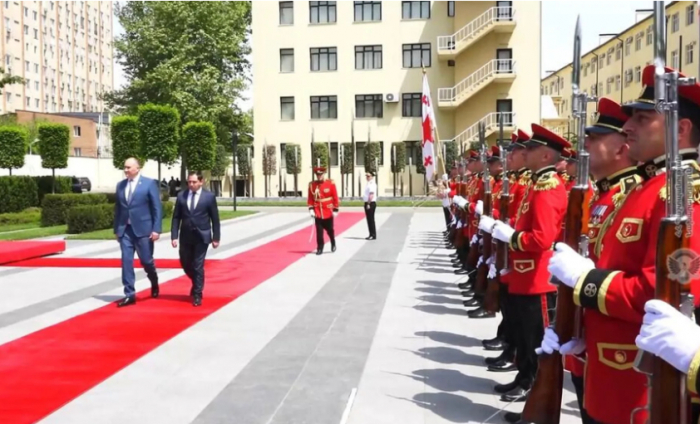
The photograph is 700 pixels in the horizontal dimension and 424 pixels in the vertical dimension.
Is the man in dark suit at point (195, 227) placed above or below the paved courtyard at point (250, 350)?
above

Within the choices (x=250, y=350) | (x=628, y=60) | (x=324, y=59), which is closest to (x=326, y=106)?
(x=324, y=59)

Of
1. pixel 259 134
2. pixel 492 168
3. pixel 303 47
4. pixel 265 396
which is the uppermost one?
pixel 303 47

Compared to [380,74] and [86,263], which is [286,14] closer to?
[380,74]

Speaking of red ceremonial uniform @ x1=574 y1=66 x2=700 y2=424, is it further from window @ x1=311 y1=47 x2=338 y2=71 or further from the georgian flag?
window @ x1=311 y1=47 x2=338 y2=71

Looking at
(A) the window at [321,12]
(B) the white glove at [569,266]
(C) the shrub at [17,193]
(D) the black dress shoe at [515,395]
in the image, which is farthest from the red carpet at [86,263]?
(A) the window at [321,12]

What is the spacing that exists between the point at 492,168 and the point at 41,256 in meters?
9.73

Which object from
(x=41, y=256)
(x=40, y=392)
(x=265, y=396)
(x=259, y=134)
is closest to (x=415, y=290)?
(x=265, y=396)

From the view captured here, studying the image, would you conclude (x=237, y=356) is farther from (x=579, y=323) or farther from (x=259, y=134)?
(x=259, y=134)

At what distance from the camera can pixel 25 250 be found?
13.3m

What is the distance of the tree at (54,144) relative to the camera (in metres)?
24.7

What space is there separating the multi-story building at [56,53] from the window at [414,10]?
1890 inches

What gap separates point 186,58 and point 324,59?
914cm

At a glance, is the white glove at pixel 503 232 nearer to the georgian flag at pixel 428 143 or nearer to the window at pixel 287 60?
the georgian flag at pixel 428 143

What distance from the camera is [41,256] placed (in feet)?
45.4
